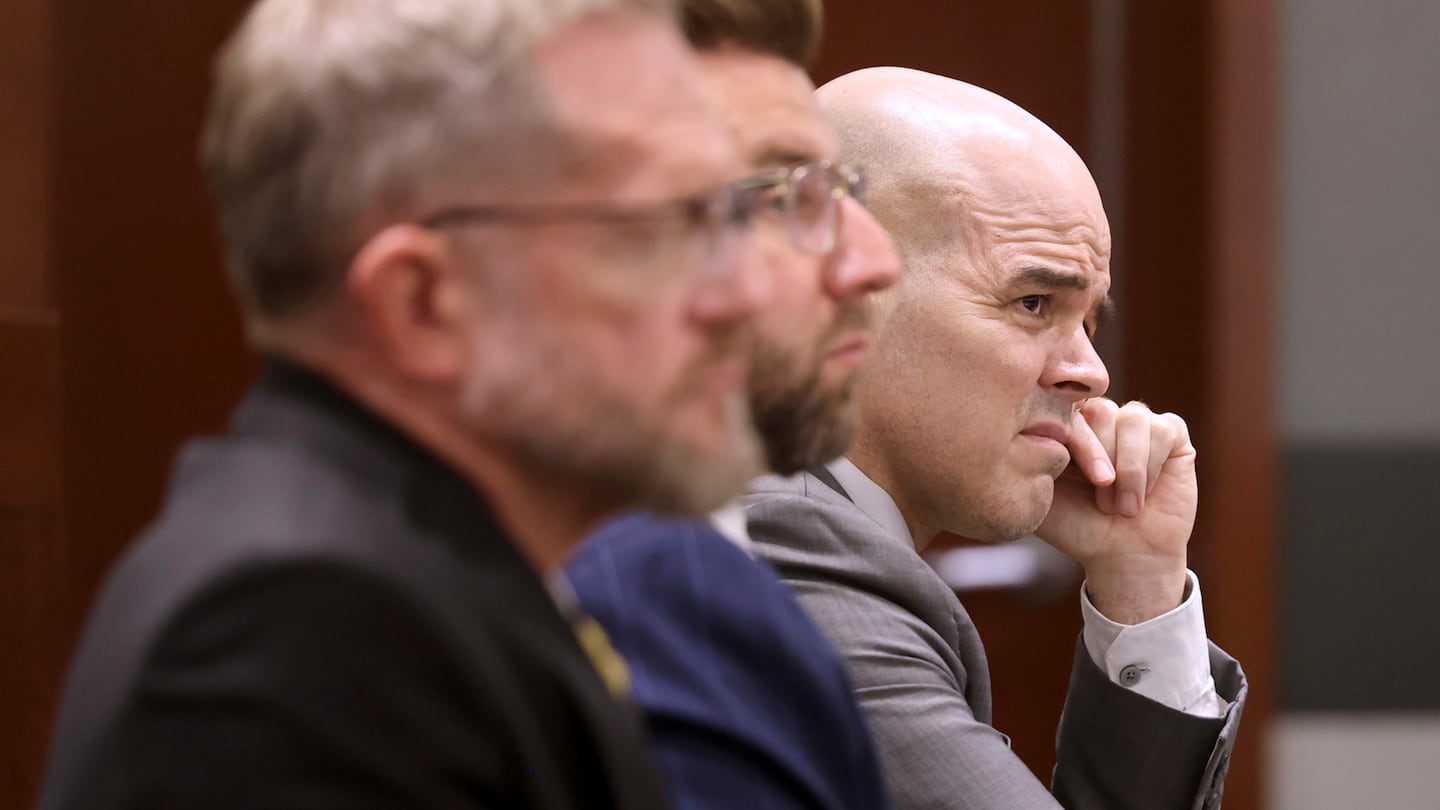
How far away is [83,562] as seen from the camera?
2062 millimetres

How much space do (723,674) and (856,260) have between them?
236mm

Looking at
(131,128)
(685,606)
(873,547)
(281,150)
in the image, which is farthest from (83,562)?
(281,150)

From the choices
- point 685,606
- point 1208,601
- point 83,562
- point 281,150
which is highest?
point 281,150

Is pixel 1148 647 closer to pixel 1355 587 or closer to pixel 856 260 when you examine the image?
pixel 856 260

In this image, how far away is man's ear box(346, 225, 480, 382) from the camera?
25.7 inches

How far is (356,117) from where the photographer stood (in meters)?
0.65

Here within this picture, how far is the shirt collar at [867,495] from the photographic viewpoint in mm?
1365

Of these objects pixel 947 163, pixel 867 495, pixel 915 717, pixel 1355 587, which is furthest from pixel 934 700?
pixel 1355 587

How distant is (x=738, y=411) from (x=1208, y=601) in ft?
6.20

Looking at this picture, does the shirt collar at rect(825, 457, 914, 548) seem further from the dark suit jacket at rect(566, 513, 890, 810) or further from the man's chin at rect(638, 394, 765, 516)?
the man's chin at rect(638, 394, 765, 516)

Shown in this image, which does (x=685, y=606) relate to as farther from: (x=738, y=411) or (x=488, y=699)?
(x=488, y=699)

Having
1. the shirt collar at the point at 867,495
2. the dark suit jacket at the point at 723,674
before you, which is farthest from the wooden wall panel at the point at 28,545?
the dark suit jacket at the point at 723,674

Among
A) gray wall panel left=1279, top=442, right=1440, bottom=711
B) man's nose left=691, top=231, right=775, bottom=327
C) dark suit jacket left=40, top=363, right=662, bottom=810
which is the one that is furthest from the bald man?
gray wall panel left=1279, top=442, right=1440, bottom=711

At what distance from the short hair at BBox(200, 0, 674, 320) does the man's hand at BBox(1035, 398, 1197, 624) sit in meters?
0.88
